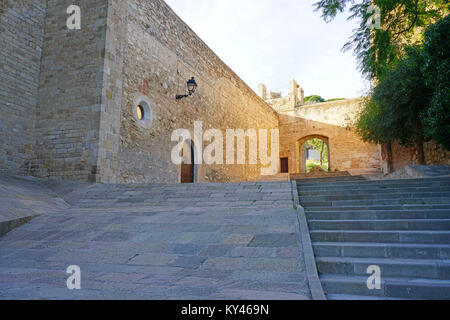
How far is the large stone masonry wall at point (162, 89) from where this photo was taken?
8750mm

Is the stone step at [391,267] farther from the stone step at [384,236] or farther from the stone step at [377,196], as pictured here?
the stone step at [377,196]

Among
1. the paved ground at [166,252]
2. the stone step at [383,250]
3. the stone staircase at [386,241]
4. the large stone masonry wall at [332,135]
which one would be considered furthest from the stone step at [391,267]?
the large stone masonry wall at [332,135]

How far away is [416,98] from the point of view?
29.4 feet

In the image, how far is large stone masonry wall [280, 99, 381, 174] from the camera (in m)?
19.3

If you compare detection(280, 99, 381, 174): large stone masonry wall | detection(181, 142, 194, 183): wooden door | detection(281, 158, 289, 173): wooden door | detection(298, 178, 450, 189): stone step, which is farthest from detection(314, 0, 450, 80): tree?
detection(281, 158, 289, 173): wooden door

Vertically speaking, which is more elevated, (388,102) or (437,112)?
(388,102)

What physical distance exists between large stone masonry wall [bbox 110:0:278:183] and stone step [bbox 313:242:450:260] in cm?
618

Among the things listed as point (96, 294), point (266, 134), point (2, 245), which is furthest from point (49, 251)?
point (266, 134)

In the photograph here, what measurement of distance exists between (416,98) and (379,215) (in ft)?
20.2
